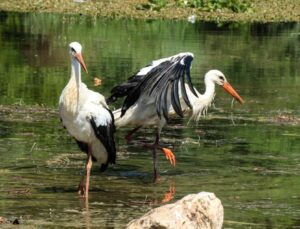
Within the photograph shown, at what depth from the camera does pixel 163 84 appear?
1016 centimetres

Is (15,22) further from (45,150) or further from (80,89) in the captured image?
(80,89)

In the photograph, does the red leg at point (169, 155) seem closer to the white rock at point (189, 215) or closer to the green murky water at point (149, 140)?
the green murky water at point (149, 140)

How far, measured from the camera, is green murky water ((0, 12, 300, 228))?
852 cm

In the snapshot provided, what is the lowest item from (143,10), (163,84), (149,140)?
(143,10)

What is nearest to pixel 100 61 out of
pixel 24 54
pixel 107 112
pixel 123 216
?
pixel 24 54

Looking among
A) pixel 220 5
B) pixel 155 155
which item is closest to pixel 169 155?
pixel 155 155

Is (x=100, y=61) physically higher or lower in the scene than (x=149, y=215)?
lower

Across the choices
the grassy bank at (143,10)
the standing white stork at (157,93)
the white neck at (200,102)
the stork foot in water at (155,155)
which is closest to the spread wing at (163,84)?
the standing white stork at (157,93)

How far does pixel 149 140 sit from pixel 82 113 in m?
2.67

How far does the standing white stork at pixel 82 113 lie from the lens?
9.06 m

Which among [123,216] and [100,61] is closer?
[123,216]

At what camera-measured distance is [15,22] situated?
24.6m

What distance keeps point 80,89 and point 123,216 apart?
4.84ft

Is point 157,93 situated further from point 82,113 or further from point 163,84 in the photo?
point 82,113
